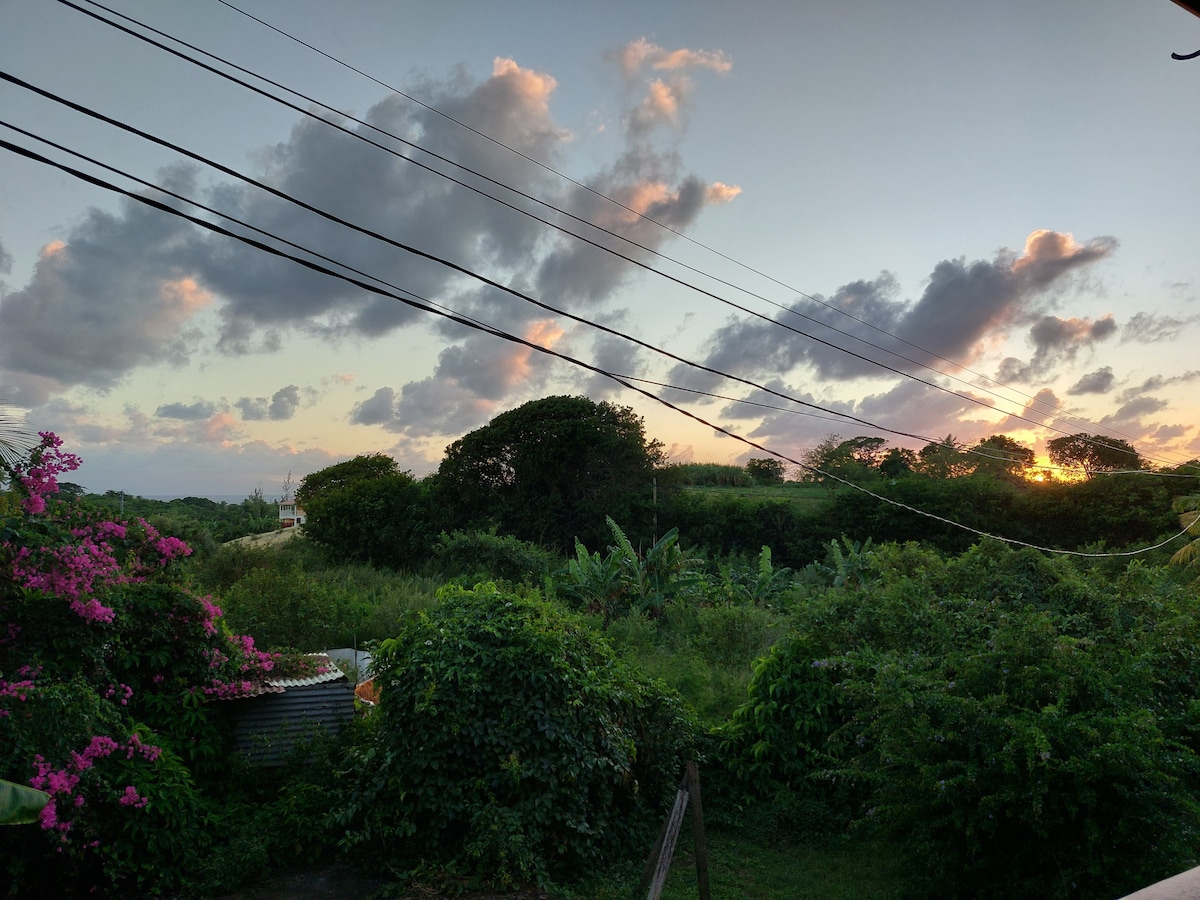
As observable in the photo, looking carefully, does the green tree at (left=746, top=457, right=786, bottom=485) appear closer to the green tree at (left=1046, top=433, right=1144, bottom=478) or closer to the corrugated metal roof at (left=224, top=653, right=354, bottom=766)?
the green tree at (left=1046, top=433, right=1144, bottom=478)

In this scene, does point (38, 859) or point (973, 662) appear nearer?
point (38, 859)

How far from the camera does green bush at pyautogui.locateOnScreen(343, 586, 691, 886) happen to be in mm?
6461

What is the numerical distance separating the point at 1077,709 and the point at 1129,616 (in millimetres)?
3083

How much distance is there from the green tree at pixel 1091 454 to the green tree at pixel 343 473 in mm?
21588

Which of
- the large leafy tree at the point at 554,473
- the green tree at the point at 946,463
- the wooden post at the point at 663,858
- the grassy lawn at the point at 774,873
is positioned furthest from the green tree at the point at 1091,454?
the wooden post at the point at 663,858

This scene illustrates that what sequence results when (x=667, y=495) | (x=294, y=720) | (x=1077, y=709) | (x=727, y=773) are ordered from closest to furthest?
(x=1077, y=709), (x=294, y=720), (x=727, y=773), (x=667, y=495)

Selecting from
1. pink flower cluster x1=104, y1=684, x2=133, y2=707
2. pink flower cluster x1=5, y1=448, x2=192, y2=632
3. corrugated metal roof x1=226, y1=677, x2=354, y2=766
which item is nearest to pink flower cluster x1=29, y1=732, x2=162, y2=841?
pink flower cluster x1=104, y1=684, x2=133, y2=707

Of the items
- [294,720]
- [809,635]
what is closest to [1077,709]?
[809,635]

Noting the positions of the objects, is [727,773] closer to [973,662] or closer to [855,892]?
[855,892]

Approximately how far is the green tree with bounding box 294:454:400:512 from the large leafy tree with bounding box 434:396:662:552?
14.2ft

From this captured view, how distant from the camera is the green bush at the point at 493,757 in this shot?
646 centimetres

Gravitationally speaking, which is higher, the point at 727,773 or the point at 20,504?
the point at 20,504

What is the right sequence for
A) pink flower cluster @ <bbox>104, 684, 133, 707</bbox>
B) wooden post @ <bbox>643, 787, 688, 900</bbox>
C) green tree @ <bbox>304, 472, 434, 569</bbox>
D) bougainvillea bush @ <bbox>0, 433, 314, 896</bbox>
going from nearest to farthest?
wooden post @ <bbox>643, 787, 688, 900</bbox> → bougainvillea bush @ <bbox>0, 433, 314, 896</bbox> → pink flower cluster @ <bbox>104, 684, 133, 707</bbox> → green tree @ <bbox>304, 472, 434, 569</bbox>

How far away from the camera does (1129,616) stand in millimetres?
9008
